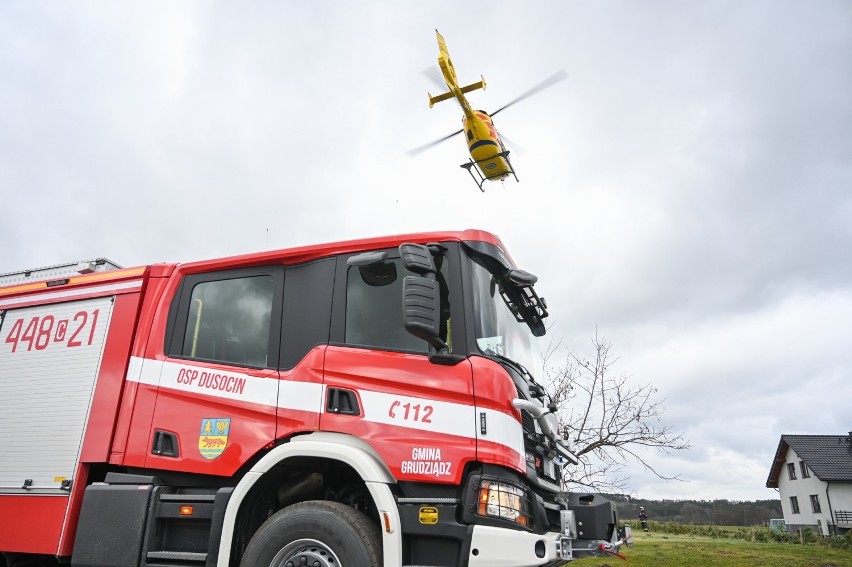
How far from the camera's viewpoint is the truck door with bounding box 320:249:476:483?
4.11 m

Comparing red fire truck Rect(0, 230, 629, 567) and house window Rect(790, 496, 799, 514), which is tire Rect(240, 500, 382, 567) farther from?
house window Rect(790, 496, 799, 514)

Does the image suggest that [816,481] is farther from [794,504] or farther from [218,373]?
[218,373]

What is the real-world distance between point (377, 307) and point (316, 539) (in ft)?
5.45

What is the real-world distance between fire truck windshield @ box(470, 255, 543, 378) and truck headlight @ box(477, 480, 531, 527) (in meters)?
0.91

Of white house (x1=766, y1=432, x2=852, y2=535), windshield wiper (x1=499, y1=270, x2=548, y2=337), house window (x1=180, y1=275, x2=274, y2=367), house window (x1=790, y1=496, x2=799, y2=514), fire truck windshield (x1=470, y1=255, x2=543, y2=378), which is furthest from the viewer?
house window (x1=790, y1=496, x2=799, y2=514)

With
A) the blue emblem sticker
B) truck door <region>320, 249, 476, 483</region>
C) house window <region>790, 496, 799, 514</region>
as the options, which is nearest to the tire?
truck door <region>320, 249, 476, 483</region>

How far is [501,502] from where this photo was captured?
157 inches

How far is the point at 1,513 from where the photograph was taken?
17.4ft

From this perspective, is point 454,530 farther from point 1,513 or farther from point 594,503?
point 1,513

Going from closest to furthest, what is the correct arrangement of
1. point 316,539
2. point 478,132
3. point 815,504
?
point 316,539, point 478,132, point 815,504

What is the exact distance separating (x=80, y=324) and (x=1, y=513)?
5.58 feet

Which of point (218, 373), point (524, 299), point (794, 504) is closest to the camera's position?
point (218, 373)

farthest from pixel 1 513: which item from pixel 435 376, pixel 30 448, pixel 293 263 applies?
pixel 435 376

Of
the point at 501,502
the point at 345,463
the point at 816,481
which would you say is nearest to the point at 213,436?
the point at 345,463
